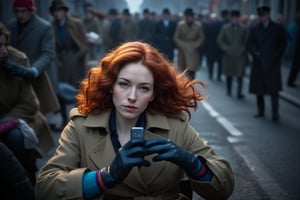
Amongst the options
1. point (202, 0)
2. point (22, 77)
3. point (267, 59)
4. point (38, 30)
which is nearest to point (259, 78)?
point (267, 59)

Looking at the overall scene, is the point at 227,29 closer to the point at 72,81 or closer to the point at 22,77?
the point at 72,81

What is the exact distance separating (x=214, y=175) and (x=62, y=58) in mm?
6461

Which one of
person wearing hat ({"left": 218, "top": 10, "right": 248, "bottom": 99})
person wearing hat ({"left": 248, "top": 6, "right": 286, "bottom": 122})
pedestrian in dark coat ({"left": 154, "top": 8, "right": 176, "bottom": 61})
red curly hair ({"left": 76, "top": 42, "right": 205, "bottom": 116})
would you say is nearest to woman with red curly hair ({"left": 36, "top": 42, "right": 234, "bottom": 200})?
red curly hair ({"left": 76, "top": 42, "right": 205, "bottom": 116})

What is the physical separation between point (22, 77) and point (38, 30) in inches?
78.4

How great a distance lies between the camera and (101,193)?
2.46 m

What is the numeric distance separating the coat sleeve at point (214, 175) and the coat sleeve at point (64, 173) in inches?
23.1

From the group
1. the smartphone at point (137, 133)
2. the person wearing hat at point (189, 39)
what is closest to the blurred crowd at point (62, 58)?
the person wearing hat at point (189, 39)

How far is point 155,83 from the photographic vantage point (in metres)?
2.80

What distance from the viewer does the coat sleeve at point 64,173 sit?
97.9 inches

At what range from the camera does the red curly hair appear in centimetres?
271

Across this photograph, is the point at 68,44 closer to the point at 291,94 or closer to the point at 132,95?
the point at 291,94

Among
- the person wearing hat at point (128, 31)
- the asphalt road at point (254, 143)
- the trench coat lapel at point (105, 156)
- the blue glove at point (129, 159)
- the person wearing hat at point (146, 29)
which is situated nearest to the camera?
the blue glove at point (129, 159)

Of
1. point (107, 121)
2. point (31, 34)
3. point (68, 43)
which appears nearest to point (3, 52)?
point (107, 121)

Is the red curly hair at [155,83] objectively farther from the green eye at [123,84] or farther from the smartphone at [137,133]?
the smartphone at [137,133]
